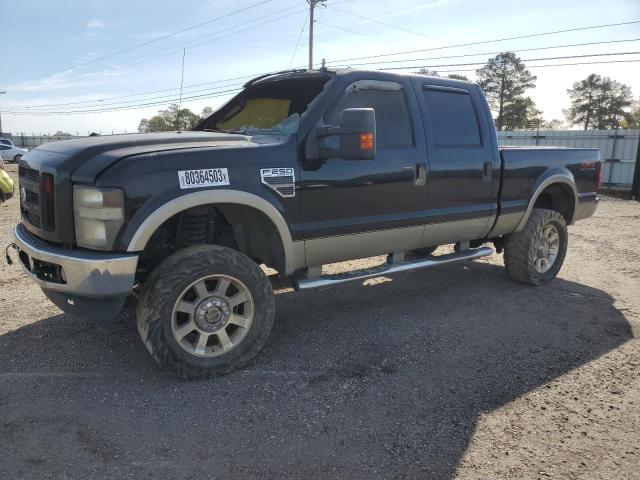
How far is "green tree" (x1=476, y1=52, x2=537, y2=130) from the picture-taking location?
58.1 meters

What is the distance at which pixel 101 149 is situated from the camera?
3.22 metres

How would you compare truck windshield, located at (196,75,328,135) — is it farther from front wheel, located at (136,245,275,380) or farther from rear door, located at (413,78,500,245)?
front wheel, located at (136,245,275,380)

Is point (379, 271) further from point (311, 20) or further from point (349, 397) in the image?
point (311, 20)

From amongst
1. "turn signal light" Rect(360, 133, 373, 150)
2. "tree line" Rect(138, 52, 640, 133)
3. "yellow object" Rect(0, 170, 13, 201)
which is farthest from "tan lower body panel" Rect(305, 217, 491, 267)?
"tree line" Rect(138, 52, 640, 133)

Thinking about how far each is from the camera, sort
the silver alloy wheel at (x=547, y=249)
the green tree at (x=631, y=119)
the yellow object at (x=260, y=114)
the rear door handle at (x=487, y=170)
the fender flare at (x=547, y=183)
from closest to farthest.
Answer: the yellow object at (x=260, y=114) → the rear door handle at (x=487, y=170) → the fender flare at (x=547, y=183) → the silver alloy wheel at (x=547, y=249) → the green tree at (x=631, y=119)

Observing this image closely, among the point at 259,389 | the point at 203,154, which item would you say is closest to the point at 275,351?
the point at 259,389

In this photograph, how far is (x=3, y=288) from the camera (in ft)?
17.2

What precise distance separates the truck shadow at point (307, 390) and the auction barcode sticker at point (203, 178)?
1.30 metres

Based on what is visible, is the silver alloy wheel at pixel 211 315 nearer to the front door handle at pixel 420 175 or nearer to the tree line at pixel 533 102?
the front door handle at pixel 420 175

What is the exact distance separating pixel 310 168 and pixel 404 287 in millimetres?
2444

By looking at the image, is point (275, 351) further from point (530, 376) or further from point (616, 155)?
point (616, 155)

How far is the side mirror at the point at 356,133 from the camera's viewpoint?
11.4 feet

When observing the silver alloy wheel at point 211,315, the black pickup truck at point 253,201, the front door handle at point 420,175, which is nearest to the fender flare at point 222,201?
the black pickup truck at point 253,201

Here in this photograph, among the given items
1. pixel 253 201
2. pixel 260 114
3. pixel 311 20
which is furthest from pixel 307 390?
pixel 311 20
